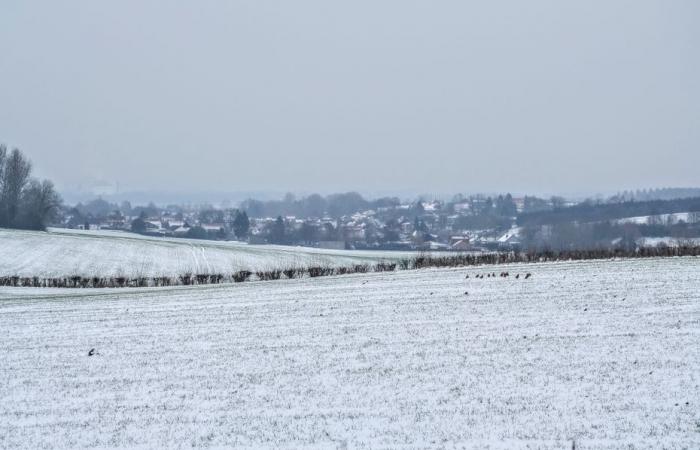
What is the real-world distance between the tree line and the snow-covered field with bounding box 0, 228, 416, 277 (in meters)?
28.1

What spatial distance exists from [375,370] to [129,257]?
58211mm

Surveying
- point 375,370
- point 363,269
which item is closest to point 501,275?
point 363,269

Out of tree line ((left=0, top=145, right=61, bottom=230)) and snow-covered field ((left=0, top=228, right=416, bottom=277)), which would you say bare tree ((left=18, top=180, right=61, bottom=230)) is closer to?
tree line ((left=0, top=145, right=61, bottom=230))

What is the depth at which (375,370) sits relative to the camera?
62.0 feet

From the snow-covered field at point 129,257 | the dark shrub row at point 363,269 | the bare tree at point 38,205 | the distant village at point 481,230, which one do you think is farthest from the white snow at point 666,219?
the bare tree at point 38,205

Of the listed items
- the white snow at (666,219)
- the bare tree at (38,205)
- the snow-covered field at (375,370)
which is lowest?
the snow-covered field at (375,370)

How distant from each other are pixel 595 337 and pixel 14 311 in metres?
24.2

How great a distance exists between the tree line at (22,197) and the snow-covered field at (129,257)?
28.1m

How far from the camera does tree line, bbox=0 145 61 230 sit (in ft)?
376

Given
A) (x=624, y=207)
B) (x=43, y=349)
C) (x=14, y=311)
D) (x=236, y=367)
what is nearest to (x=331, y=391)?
(x=236, y=367)

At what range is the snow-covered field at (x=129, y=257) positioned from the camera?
207 feet

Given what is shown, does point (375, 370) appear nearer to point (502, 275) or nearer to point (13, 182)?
point (502, 275)

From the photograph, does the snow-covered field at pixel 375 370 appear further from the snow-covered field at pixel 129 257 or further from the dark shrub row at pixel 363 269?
the snow-covered field at pixel 129 257

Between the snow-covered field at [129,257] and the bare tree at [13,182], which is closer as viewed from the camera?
the snow-covered field at [129,257]
